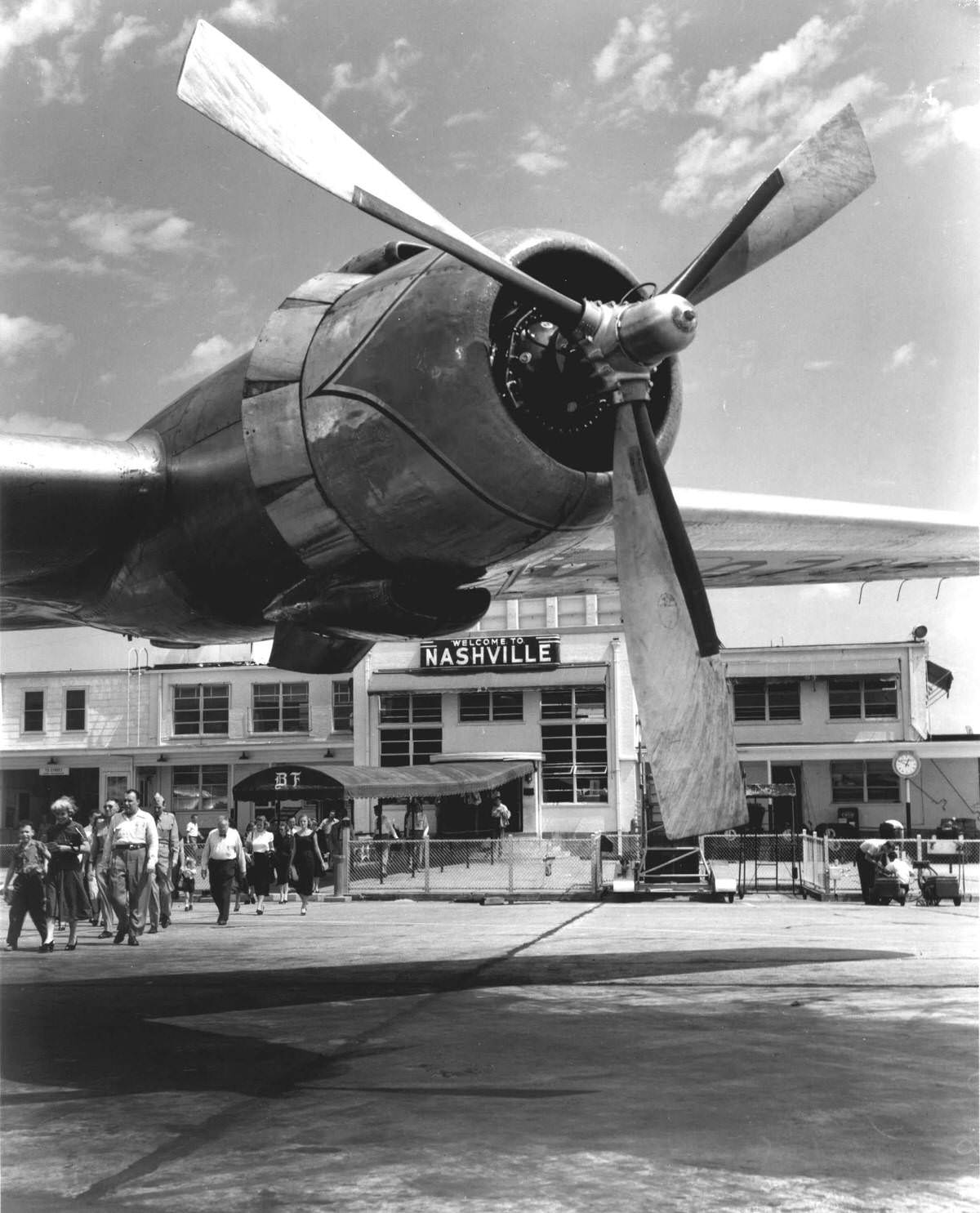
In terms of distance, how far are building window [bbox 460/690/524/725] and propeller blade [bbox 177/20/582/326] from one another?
3346 centimetres

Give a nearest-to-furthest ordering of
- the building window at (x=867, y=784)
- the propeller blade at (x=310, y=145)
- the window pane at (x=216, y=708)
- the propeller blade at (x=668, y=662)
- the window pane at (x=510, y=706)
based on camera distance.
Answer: the propeller blade at (x=310, y=145)
the propeller blade at (x=668, y=662)
the window pane at (x=510, y=706)
the building window at (x=867, y=784)
the window pane at (x=216, y=708)

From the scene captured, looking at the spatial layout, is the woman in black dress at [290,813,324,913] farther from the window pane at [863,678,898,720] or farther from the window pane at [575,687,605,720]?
the window pane at [863,678,898,720]

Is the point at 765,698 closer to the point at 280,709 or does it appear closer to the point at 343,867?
the point at 280,709

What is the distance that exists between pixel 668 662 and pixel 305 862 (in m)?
13.4

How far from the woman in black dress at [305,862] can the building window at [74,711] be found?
30.8 meters

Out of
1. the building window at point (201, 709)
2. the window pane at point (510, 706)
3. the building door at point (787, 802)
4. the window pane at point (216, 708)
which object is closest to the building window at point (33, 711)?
the building window at point (201, 709)

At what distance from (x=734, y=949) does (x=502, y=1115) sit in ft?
23.3

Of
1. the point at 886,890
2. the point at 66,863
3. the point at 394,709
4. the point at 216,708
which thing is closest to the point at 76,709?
the point at 216,708

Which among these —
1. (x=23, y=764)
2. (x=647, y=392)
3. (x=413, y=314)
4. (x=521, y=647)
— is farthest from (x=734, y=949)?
(x=23, y=764)

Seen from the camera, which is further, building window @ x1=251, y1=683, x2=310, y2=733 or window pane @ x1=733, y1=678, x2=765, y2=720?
building window @ x1=251, y1=683, x2=310, y2=733

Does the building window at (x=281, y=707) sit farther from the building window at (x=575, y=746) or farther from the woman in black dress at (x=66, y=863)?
the woman in black dress at (x=66, y=863)

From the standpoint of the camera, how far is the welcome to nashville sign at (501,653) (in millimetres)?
38281

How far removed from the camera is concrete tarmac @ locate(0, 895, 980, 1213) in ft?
14.8

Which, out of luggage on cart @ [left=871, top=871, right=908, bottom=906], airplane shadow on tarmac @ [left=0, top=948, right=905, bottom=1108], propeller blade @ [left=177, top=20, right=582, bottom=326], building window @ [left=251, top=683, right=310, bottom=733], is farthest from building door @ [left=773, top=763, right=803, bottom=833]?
propeller blade @ [left=177, top=20, right=582, bottom=326]
